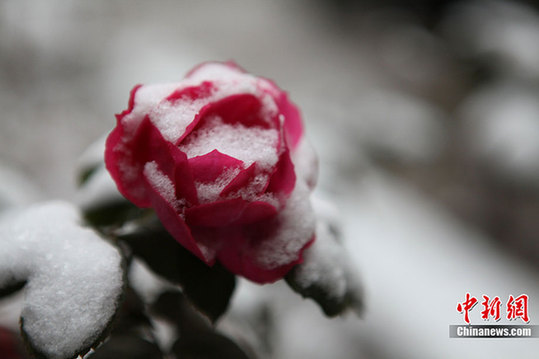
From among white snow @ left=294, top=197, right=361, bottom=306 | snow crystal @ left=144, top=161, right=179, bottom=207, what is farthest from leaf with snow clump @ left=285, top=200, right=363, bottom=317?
snow crystal @ left=144, top=161, right=179, bottom=207

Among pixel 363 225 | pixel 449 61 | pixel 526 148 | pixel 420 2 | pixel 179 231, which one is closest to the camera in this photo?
pixel 179 231

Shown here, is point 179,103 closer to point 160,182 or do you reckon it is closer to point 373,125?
point 160,182

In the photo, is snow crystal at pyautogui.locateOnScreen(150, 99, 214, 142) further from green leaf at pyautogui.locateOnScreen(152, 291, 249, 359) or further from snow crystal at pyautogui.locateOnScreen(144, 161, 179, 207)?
green leaf at pyautogui.locateOnScreen(152, 291, 249, 359)

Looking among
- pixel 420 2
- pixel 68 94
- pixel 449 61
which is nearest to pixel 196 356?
pixel 68 94

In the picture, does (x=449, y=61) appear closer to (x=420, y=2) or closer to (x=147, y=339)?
(x=420, y=2)

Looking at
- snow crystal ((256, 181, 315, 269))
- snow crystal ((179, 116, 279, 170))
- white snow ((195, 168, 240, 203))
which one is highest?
Answer: snow crystal ((179, 116, 279, 170))

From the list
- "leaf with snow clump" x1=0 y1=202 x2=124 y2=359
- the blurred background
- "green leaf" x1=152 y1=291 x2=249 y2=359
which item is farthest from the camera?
the blurred background
